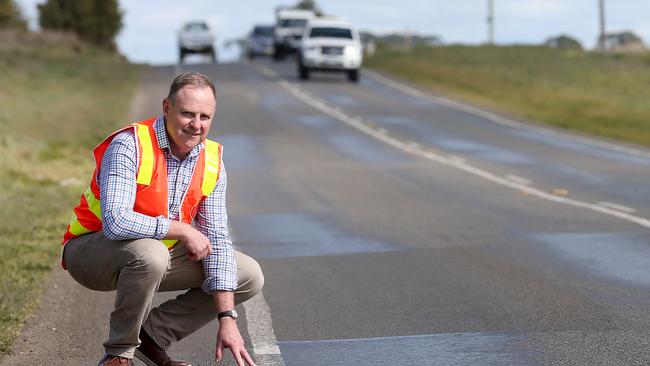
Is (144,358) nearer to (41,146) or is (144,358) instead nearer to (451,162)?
(451,162)

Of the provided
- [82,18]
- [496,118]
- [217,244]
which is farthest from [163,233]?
[82,18]

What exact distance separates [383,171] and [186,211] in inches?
526

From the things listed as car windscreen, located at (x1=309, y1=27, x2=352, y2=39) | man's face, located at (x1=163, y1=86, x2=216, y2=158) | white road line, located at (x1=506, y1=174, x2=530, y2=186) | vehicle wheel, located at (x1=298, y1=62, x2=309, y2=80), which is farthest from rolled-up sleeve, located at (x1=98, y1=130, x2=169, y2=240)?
vehicle wheel, located at (x1=298, y1=62, x2=309, y2=80)

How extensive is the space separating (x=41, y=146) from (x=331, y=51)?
24.3 metres

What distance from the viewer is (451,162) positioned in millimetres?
20688

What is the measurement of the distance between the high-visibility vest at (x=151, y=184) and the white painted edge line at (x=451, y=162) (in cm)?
726

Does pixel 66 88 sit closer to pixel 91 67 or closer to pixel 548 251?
pixel 91 67

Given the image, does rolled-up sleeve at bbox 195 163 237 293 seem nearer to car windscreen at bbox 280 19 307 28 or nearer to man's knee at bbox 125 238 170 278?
man's knee at bbox 125 238 170 278

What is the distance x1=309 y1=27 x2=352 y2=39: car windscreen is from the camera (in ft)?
154

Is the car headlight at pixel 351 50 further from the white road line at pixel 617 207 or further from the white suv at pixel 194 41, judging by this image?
the white road line at pixel 617 207

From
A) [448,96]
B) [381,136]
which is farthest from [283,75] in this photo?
[381,136]

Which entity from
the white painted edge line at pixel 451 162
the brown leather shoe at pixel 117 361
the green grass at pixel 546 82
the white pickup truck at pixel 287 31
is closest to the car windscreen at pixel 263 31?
the white pickup truck at pixel 287 31

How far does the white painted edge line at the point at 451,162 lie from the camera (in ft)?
45.1

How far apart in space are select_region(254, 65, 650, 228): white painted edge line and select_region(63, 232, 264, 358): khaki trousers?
7119 mm
